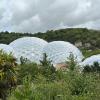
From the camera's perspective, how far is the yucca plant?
72.9ft

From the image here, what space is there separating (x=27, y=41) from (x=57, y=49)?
4270 millimetres

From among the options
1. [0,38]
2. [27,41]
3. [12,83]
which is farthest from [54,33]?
[12,83]

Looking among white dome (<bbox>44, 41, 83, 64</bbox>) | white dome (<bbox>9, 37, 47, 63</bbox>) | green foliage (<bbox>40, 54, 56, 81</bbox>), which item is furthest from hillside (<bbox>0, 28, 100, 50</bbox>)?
green foliage (<bbox>40, 54, 56, 81</bbox>)

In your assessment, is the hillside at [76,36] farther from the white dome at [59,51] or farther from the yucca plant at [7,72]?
the yucca plant at [7,72]

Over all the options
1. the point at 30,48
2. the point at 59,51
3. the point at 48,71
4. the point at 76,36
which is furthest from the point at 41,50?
the point at 76,36

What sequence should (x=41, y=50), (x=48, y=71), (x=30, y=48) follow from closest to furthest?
(x=48, y=71) → (x=30, y=48) → (x=41, y=50)

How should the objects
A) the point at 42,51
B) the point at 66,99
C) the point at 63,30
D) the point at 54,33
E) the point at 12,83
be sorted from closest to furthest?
the point at 66,99 → the point at 12,83 → the point at 42,51 → the point at 54,33 → the point at 63,30

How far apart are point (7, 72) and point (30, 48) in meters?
32.7

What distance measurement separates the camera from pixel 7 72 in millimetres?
23016

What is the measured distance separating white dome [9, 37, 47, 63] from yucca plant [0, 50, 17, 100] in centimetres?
3039

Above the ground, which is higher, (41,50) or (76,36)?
(76,36)

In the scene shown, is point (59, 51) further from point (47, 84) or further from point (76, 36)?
point (76, 36)

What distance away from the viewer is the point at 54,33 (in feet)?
397

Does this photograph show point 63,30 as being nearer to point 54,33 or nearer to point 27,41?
point 54,33
